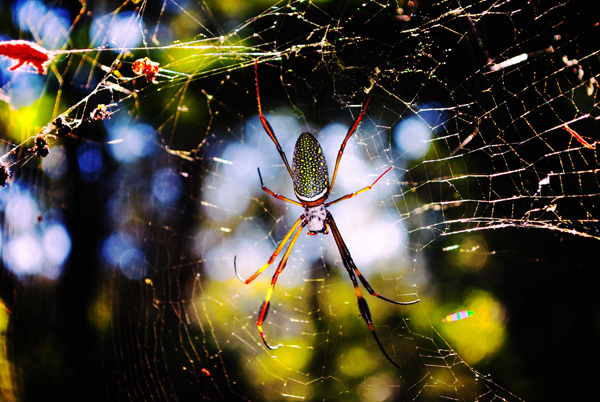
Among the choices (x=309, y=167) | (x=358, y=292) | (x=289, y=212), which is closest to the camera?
(x=309, y=167)

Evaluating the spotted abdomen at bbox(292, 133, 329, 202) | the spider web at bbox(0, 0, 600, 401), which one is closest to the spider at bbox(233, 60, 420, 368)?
the spotted abdomen at bbox(292, 133, 329, 202)

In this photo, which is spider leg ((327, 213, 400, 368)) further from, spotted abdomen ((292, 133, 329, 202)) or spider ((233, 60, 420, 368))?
spotted abdomen ((292, 133, 329, 202))

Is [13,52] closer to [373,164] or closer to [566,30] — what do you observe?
[373,164]

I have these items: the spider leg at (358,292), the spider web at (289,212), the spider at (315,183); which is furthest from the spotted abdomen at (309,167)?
the spider web at (289,212)

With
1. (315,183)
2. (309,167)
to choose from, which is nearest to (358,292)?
(315,183)

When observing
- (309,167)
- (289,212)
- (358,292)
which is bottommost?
(358,292)

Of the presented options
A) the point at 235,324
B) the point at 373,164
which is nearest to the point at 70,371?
the point at 235,324

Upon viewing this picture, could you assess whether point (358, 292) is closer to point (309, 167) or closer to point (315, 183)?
point (315, 183)

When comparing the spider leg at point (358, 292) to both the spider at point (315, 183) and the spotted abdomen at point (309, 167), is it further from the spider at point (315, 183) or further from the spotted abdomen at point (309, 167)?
the spotted abdomen at point (309, 167)
